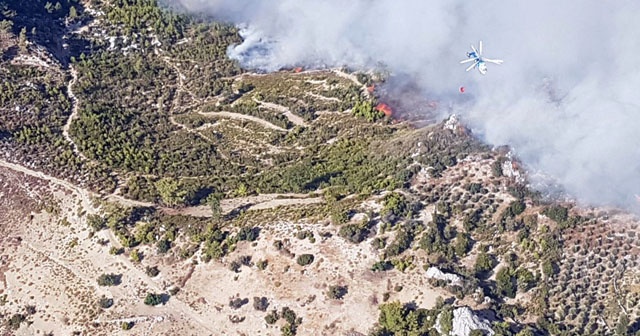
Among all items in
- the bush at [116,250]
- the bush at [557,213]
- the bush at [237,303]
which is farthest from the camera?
the bush at [116,250]

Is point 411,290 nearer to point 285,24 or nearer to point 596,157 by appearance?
point 596,157

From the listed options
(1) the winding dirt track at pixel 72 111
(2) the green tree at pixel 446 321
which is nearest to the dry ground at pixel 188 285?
(2) the green tree at pixel 446 321

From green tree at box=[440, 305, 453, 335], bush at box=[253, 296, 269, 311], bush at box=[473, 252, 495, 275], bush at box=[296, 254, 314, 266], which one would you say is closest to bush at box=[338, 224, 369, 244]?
bush at box=[296, 254, 314, 266]

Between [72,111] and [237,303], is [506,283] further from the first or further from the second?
[72,111]

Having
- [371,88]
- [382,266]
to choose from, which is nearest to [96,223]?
[382,266]

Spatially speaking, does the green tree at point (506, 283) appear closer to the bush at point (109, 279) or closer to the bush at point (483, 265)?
the bush at point (483, 265)

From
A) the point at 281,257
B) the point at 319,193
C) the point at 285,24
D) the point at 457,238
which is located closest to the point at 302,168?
the point at 319,193
